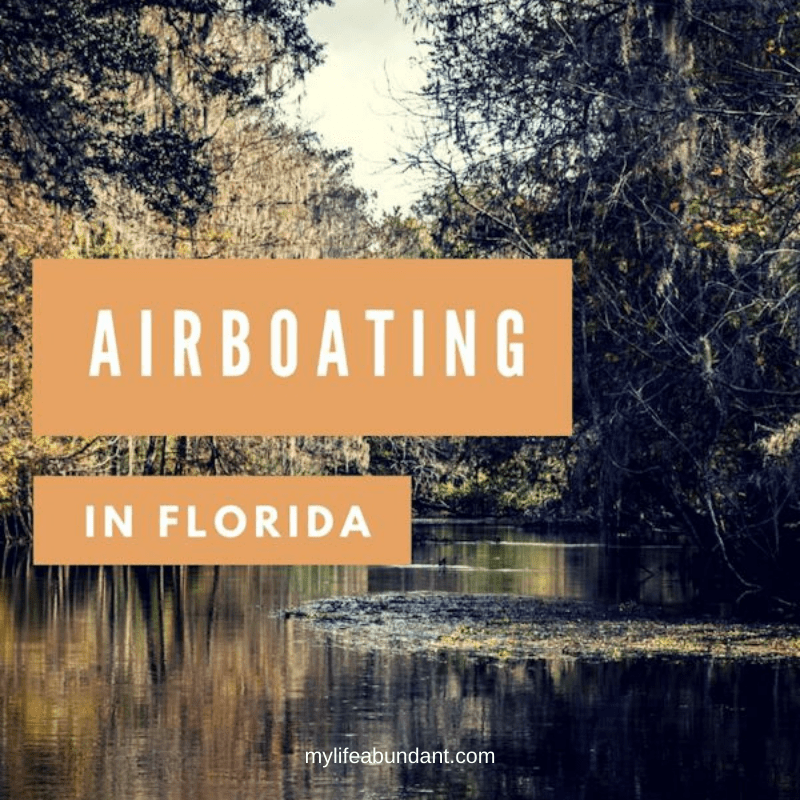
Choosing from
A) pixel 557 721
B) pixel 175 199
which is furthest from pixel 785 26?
pixel 557 721

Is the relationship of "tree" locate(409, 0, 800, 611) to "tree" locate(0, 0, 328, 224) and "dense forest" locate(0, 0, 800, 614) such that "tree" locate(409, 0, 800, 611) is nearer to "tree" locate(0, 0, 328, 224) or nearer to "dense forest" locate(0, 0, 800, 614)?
"dense forest" locate(0, 0, 800, 614)

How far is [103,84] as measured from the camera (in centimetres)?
2212

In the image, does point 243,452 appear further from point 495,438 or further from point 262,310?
point 262,310

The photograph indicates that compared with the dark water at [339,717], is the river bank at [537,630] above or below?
above

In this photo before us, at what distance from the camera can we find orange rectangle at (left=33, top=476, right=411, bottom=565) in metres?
22.1

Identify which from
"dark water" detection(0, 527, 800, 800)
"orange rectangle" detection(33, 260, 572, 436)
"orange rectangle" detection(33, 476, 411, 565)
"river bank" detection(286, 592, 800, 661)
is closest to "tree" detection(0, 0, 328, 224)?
"orange rectangle" detection(33, 260, 572, 436)

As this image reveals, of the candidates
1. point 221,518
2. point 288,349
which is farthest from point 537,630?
point 221,518

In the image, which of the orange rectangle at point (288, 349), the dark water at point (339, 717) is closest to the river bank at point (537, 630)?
the dark water at point (339, 717)

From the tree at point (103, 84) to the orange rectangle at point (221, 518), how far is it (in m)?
3.09

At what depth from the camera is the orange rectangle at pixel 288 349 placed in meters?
24.1

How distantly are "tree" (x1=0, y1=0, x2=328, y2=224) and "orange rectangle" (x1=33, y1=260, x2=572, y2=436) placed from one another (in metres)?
1.49

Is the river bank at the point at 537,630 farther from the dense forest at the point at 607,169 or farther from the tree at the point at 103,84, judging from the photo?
the tree at the point at 103,84

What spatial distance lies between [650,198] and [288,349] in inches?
182

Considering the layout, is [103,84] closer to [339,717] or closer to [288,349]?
[288,349]
